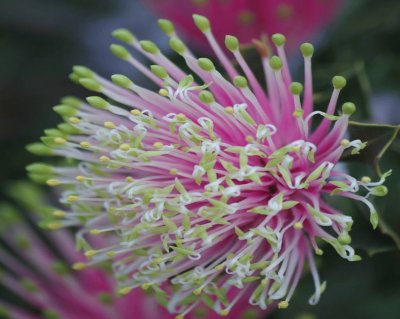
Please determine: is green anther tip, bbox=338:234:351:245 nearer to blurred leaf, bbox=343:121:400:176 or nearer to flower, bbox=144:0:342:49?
blurred leaf, bbox=343:121:400:176

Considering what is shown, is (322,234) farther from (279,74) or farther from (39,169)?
(39,169)

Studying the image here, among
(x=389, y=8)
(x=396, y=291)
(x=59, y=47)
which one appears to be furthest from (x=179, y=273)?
(x=59, y=47)

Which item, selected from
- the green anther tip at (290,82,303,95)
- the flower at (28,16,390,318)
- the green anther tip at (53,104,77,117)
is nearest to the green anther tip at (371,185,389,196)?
the flower at (28,16,390,318)

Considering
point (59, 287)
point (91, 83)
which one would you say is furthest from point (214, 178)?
point (59, 287)

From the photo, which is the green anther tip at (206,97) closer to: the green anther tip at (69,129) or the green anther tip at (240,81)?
the green anther tip at (240,81)

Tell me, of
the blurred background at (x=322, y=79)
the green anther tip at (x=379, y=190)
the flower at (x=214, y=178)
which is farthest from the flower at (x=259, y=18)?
the green anther tip at (x=379, y=190)

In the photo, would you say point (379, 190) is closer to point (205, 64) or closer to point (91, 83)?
point (205, 64)
